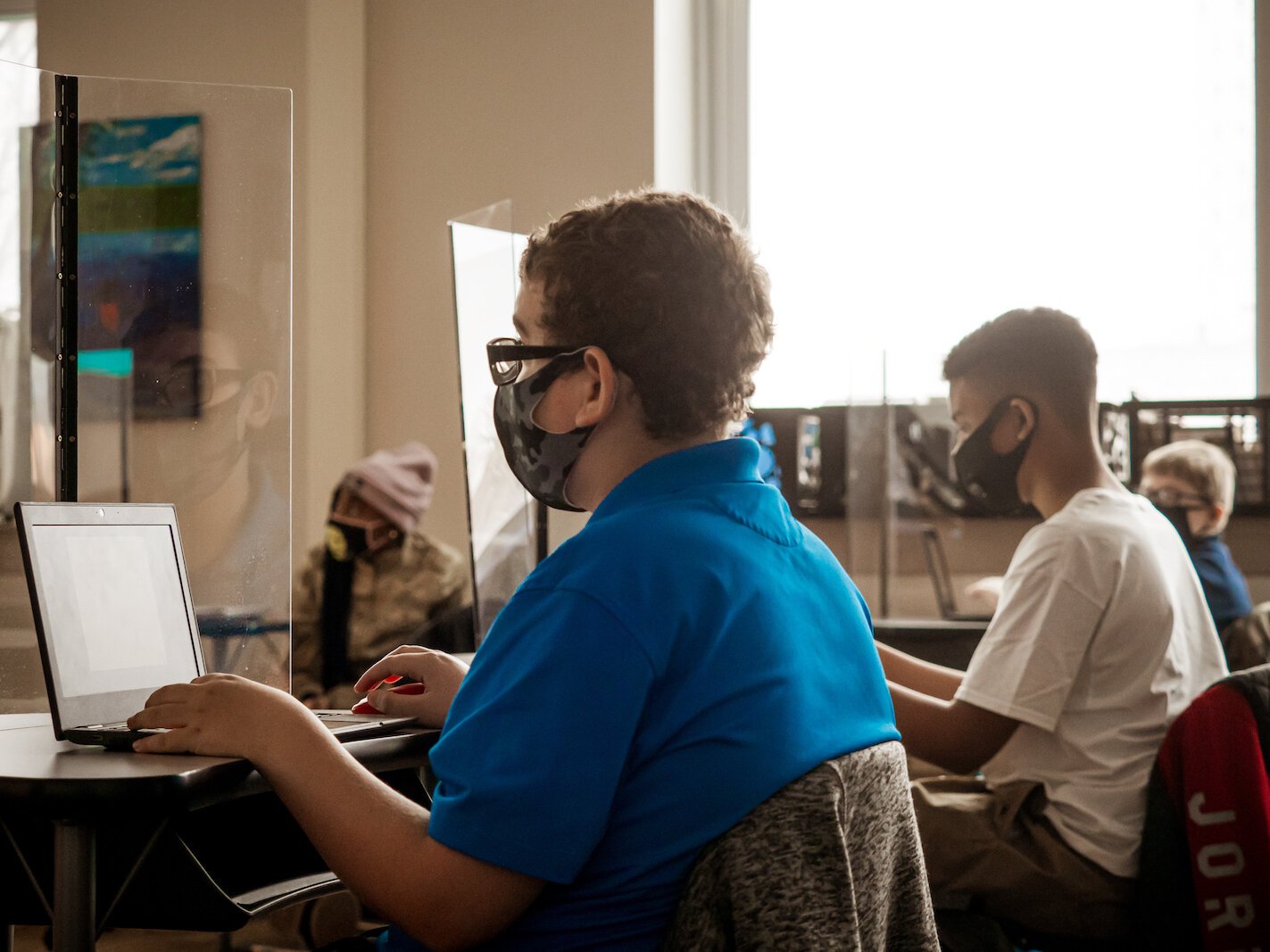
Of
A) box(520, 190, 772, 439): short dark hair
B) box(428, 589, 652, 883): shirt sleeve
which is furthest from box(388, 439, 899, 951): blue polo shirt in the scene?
box(520, 190, 772, 439): short dark hair

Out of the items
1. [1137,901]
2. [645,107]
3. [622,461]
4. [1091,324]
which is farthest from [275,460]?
[1091,324]

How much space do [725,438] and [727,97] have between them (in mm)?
2927

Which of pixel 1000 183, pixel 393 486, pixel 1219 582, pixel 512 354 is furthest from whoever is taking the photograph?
pixel 1000 183

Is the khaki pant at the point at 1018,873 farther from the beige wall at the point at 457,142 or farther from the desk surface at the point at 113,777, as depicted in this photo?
the beige wall at the point at 457,142

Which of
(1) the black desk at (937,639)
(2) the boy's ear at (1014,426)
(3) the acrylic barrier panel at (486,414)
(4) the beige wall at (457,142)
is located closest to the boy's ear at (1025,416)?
(2) the boy's ear at (1014,426)

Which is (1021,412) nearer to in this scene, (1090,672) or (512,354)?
(1090,672)

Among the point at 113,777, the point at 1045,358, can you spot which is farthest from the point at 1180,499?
the point at 113,777

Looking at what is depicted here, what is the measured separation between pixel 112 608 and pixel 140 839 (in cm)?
24

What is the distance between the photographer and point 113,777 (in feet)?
3.11

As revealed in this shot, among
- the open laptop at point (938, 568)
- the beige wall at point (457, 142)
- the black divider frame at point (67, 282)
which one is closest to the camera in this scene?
the black divider frame at point (67, 282)

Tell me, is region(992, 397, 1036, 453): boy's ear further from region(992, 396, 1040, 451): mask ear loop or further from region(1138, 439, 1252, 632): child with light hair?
region(1138, 439, 1252, 632): child with light hair

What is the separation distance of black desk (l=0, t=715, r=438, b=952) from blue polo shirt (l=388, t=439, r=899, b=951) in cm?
26

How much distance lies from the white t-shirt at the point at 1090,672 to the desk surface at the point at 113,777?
1.05m

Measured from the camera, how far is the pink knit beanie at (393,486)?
321cm
